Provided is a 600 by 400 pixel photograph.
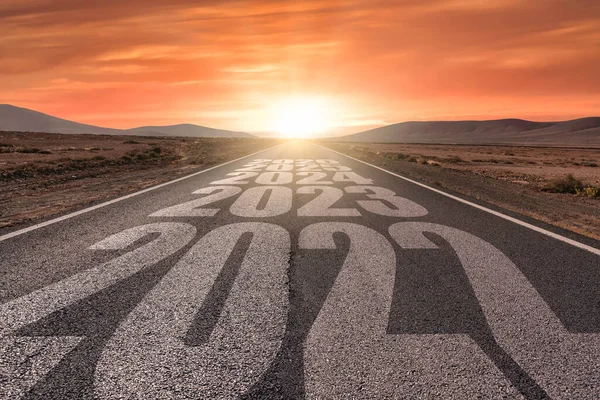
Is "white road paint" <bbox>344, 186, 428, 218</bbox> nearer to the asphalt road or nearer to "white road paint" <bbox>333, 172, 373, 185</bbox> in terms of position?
the asphalt road

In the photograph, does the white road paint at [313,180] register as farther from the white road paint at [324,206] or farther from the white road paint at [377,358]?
the white road paint at [377,358]

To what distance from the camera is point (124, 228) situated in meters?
5.92

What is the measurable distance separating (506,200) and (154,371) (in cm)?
908

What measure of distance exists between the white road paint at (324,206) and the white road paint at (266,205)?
13.9 inches

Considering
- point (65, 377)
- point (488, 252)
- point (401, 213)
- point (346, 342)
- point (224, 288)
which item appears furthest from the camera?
point (401, 213)

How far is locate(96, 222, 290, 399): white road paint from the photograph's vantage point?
7.39 ft

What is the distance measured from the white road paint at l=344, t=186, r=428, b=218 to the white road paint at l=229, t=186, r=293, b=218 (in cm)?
150

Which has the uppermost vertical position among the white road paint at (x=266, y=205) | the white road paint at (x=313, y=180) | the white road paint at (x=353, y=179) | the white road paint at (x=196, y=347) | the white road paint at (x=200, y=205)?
the white road paint at (x=196, y=347)

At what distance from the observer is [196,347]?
2648mm

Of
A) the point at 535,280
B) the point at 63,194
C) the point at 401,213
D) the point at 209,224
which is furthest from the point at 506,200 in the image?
the point at 63,194

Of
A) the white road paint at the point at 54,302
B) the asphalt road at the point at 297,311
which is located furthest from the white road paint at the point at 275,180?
the white road paint at the point at 54,302

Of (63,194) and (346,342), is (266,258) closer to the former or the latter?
(346,342)

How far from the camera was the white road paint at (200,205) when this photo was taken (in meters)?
6.99

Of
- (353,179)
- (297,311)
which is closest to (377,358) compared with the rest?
(297,311)
